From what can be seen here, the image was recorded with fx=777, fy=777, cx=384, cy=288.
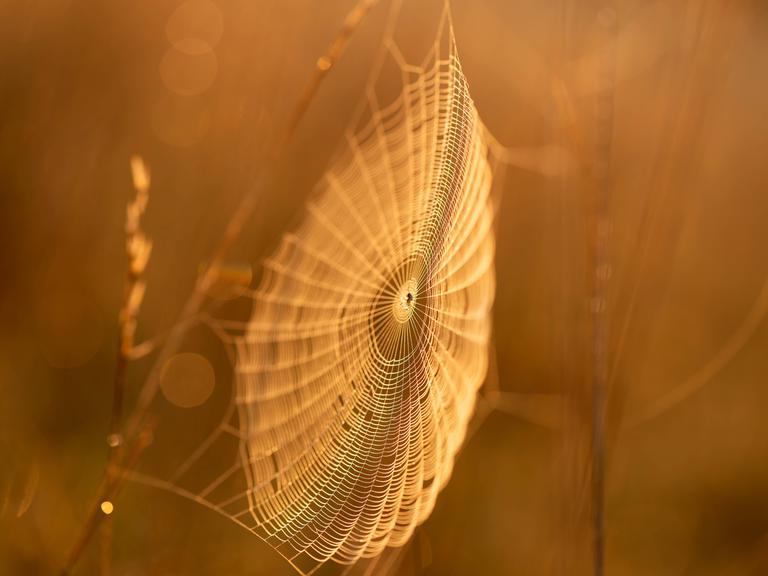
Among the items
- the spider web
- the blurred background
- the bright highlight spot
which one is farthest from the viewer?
the bright highlight spot

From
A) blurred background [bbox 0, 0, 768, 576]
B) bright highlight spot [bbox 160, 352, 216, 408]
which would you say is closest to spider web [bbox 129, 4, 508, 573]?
blurred background [bbox 0, 0, 768, 576]

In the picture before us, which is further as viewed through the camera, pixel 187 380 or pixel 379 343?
pixel 187 380

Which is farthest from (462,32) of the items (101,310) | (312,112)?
(101,310)

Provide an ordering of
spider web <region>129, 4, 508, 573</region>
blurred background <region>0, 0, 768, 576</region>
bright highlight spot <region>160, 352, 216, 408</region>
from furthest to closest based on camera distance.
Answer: bright highlight spot <region>160, 352, 216, 408</region> < blurred background <region>0, 0, 768, 576</region> < spider web <region>129, 4, 508, 573</region>

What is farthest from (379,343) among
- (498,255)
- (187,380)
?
(498,255)

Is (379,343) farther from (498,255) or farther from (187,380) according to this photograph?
(498,255)

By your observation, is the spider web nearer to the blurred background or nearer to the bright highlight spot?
the blurred background
